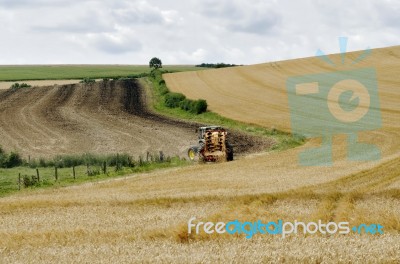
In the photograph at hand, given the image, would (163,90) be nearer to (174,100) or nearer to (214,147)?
(174,100)

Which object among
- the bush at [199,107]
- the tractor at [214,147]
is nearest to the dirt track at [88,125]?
the bush at [199,107]

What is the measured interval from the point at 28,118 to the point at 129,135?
17.7m

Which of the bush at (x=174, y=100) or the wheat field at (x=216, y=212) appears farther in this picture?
the bush at (x=174, y=100)

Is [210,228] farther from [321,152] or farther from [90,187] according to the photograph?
[321,152]

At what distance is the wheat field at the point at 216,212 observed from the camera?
11.4m

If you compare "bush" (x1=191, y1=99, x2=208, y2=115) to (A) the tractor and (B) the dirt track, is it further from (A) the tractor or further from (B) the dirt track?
(A) the tractor

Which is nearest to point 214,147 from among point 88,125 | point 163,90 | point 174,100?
→ point 88,125

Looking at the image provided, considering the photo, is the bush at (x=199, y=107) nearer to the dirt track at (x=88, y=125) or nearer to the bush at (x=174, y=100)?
the dirt track at (x=88, y=125)

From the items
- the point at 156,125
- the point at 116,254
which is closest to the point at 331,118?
the point at 156,125

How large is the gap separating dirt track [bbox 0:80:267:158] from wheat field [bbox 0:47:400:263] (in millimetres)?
12589

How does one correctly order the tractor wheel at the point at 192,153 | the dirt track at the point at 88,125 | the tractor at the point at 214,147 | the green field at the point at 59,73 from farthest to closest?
1. the green field at the point at 59,73
2. the dirt track at the point at 88,125
3. the tractor wheel at the point at 192,153
4. the tractor at the point at 214,147

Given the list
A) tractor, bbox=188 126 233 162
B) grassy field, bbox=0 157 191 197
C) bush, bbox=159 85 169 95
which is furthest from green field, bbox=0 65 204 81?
tractor, bbox=188 126 233 162

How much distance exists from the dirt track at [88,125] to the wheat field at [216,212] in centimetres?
1259

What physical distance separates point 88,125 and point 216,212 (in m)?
46.6
